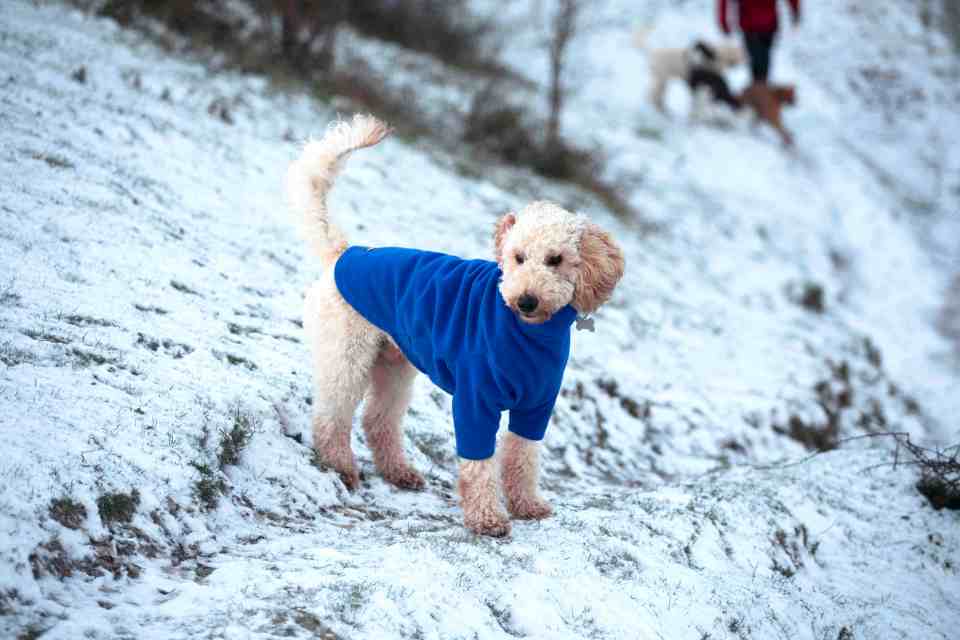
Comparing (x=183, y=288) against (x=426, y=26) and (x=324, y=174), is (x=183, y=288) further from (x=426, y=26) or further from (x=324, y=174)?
(x=426, y=26)

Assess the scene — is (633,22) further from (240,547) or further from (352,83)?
(240,547)

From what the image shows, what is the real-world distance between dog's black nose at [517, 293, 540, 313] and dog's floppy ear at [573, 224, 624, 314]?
274 mm

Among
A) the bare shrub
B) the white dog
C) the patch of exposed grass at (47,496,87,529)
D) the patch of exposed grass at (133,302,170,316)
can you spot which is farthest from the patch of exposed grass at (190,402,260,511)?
the white dog

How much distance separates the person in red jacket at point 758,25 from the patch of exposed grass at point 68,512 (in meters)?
13.9

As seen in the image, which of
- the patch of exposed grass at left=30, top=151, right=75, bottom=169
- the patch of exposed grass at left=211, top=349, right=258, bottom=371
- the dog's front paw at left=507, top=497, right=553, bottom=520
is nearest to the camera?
the dog's front paw at left=507, top=497, right=553, bottom=520

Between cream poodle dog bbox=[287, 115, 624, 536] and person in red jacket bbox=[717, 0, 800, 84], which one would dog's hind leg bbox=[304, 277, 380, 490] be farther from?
person in red jacket bbox=[717, 0, 800, 84]

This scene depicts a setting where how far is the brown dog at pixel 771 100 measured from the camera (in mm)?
14758

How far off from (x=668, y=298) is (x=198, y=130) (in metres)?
5.27

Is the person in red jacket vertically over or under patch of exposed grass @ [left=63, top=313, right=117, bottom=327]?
over

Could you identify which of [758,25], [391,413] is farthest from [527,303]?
[758,25]

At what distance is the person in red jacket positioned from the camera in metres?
14.1

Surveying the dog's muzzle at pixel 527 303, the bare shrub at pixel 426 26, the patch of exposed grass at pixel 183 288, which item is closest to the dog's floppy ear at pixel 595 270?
the dog's muzzle at pixel 527 303

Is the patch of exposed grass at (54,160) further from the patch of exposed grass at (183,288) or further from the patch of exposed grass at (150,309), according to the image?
the patch of exposed grass at (150,309)

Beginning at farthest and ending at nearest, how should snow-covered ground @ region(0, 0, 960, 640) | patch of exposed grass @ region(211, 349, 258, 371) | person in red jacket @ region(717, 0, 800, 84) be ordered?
person in red jacket @ region(717, 0, 800, 84)
patch of exposed grass @ region(211, 349, 258, 371)
snow-covered ground @ region(0, 0, 960, 640)
